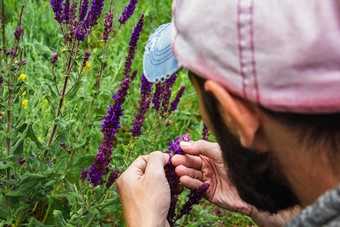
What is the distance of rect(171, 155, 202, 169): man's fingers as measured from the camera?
2.22 metres

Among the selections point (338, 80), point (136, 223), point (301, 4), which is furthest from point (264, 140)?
point (136, 223)

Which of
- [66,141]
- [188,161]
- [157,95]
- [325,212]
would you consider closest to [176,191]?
[188,161]

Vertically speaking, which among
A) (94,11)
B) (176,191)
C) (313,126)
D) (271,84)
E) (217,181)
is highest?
(94,11)

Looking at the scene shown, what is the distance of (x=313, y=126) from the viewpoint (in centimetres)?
139

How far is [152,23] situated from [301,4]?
3842 millimetres

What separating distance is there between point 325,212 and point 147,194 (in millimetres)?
975

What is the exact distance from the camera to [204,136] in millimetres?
2719

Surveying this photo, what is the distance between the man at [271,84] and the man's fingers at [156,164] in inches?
16.7

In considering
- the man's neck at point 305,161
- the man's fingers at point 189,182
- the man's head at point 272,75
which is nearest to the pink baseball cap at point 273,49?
the man's head at point 272,75

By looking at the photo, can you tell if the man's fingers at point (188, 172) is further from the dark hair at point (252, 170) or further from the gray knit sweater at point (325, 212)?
the gray knit sweater at point (325, 212)

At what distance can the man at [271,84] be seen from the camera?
4.13ft

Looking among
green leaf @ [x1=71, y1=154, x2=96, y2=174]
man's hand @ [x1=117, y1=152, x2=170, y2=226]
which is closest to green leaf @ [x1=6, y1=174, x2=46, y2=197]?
green leaf @ [x1=71, y1=154, x2=96, y2=174]

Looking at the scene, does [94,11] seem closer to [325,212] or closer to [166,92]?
[166,92]

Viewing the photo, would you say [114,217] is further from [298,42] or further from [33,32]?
[33,32]
